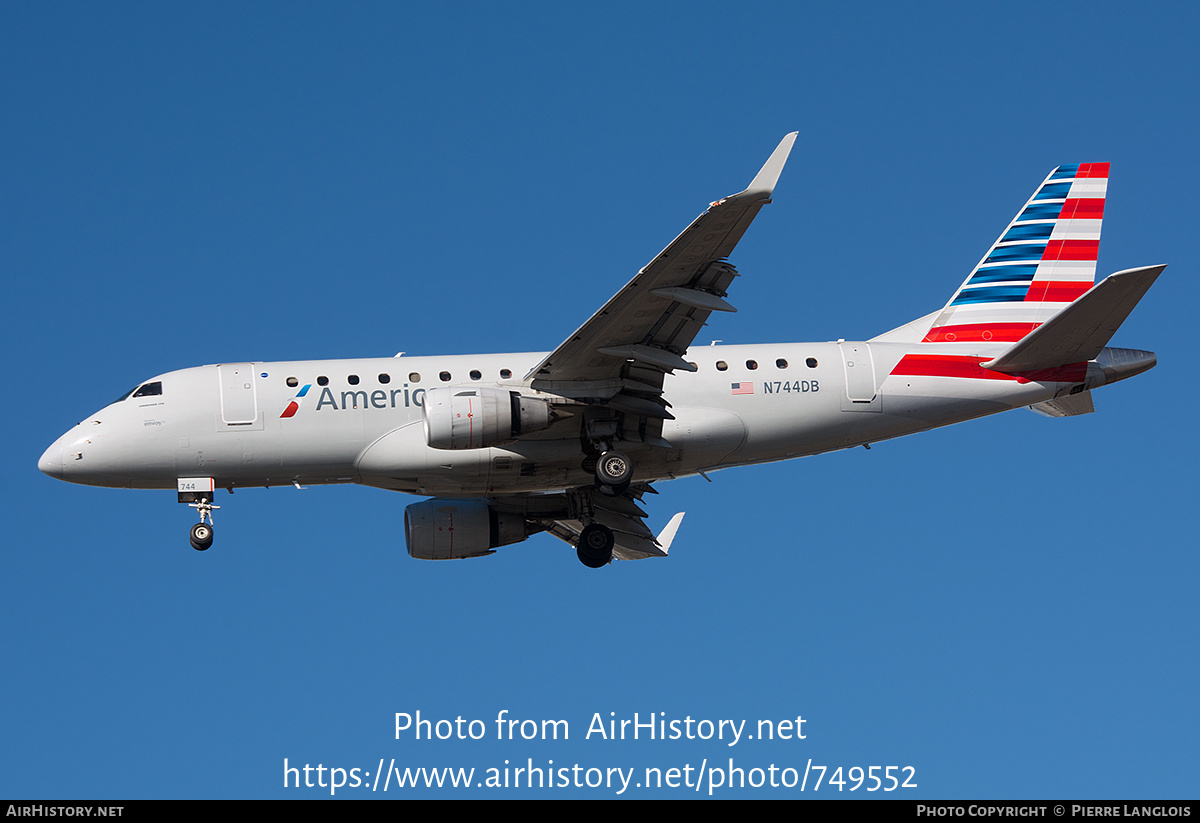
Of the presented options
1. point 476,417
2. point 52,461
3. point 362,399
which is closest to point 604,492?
point 476,417

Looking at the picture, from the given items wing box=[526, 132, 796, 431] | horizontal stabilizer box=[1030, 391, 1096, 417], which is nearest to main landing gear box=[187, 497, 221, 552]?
wing box=[526, 132, 796, 431]

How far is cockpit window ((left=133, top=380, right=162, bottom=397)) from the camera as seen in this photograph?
99.3ft

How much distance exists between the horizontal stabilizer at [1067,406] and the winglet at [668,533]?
30.5ft

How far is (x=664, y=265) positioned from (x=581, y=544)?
876 centimetres

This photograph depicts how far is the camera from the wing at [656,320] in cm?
2493

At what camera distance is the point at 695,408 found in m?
30.4

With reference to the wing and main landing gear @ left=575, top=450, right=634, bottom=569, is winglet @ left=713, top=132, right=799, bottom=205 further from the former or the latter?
main landing gear @ left=575, top=450, right=634, bottom=569

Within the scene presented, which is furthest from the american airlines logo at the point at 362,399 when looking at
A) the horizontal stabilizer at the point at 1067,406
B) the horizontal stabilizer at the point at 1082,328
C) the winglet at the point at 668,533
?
the horizontal stabilizer at the point at 1067,406

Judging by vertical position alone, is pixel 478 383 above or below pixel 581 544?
above

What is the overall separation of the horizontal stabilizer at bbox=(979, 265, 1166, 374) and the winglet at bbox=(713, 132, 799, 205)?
26.9ft

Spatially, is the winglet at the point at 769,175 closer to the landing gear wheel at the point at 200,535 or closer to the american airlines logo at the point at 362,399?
the american airlines logo at the point at 362,399
